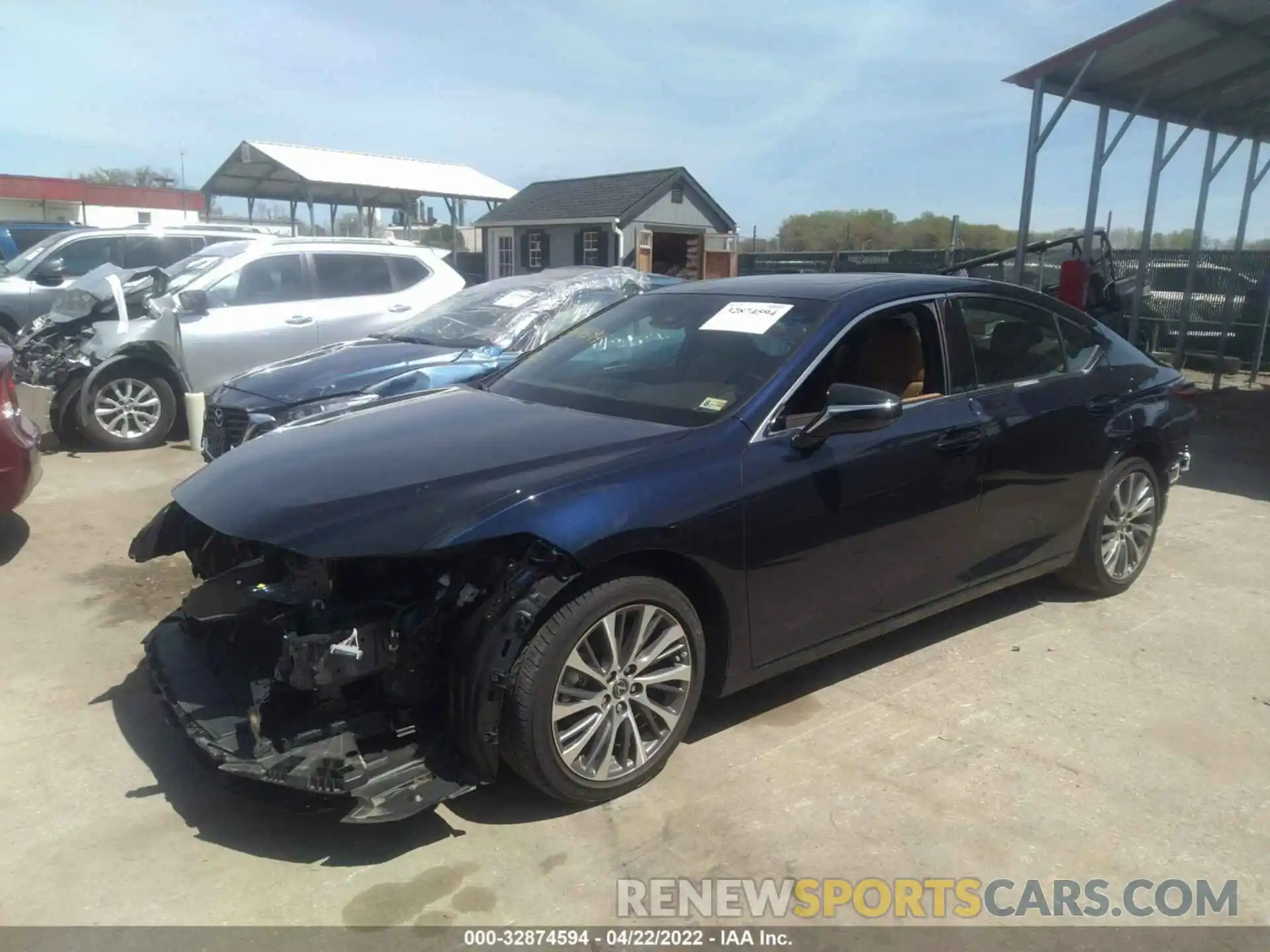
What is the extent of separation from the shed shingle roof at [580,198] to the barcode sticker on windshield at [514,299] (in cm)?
1850

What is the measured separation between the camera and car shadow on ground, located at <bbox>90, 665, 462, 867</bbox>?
9.64 feet

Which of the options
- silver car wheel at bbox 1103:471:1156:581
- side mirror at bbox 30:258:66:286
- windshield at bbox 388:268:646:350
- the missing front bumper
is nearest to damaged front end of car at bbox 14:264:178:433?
windshield at bbox 388:268:646:350

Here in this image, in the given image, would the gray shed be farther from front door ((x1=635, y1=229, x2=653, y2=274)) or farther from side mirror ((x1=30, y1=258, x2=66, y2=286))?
side mirror ((x1=30, y1=258, x2=66, y2=286))

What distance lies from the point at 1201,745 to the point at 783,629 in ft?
5.58

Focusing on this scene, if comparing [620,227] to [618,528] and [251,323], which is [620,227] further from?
[618,528]

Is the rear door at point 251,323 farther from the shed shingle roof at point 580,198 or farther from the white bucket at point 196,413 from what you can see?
the shed shingle roof at point 580,198

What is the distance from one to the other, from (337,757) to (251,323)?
6.68 meters

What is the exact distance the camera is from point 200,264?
30.9 feet

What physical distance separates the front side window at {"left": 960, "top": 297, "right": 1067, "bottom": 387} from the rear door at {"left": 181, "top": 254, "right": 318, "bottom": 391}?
6.31 metres

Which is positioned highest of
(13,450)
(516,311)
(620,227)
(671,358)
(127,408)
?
(620,227)

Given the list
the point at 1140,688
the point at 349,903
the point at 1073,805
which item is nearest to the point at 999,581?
the point at 1140,688

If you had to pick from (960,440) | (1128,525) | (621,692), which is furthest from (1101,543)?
(621,692)

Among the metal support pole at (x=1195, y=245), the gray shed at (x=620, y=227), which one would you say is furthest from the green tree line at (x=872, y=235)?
the metal support pole at (x=1195, y=245)

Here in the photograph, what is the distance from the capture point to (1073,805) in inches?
129
